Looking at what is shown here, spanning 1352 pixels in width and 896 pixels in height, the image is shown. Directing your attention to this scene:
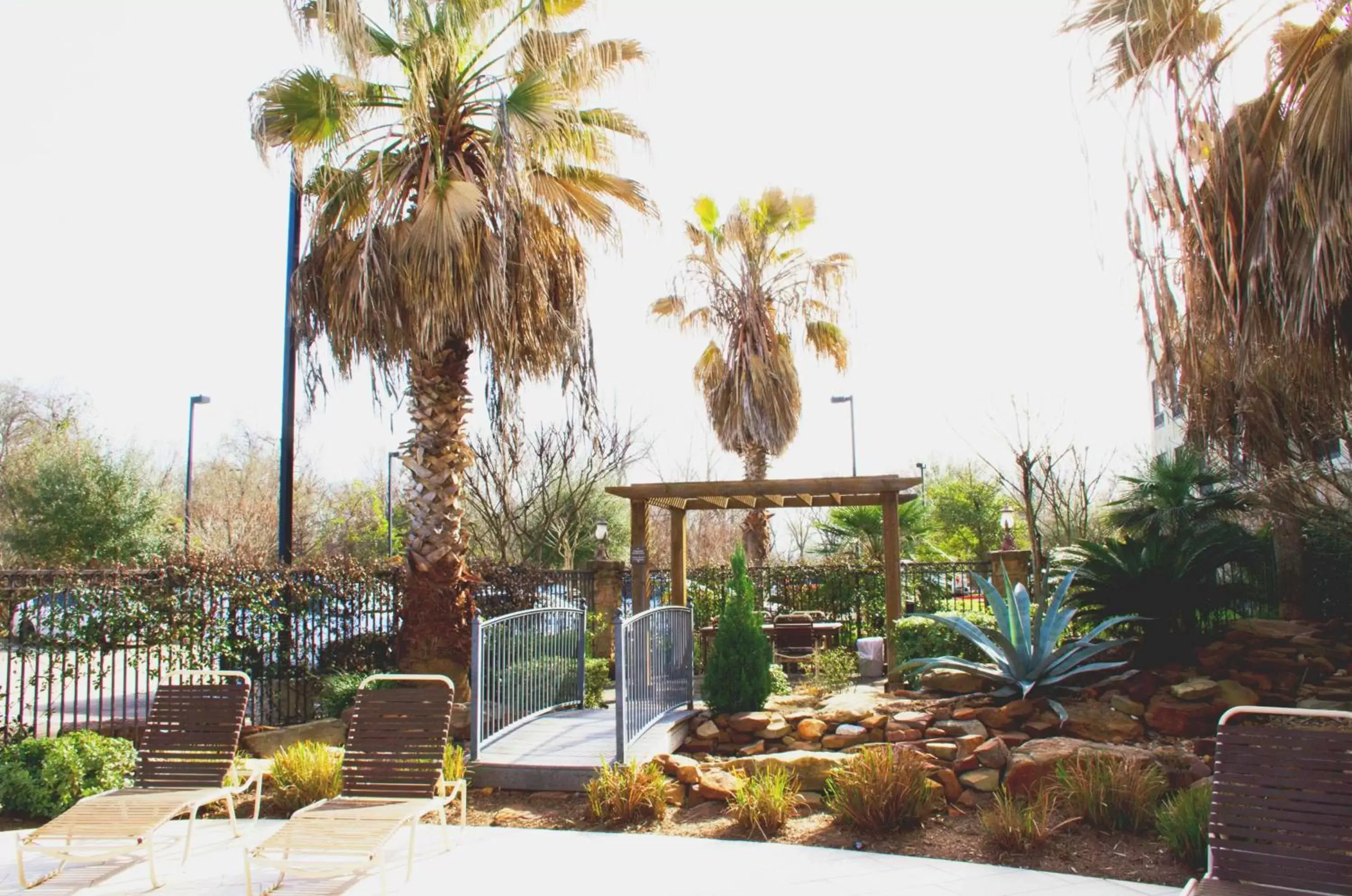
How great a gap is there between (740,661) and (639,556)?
11.8 ft

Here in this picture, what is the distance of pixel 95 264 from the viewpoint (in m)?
20.3

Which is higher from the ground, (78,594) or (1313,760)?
(78,594)

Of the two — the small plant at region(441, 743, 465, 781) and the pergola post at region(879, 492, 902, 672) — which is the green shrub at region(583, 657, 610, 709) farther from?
the pergola post at region(879, 492, 902, 672)

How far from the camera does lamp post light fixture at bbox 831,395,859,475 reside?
26422 mm

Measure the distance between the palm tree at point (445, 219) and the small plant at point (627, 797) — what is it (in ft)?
12.8

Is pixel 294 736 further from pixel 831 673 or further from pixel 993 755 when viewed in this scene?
pixel 993 755

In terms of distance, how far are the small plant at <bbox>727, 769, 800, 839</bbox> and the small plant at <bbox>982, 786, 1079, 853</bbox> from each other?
51.0 inches

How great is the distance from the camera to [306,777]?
713cm

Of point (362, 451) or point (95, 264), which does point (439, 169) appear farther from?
point (362, 451)

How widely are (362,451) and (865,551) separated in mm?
23102

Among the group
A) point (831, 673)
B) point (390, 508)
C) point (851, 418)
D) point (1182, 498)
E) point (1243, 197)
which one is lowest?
point (831, 673)

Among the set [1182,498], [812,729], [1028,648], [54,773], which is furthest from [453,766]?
[1182,498]

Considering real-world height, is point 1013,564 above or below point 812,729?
above

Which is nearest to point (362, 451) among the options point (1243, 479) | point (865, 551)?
point (865, 551)
